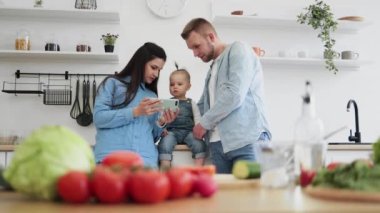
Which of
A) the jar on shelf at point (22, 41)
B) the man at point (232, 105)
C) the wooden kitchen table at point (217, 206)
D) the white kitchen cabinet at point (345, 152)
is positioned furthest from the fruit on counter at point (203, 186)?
the jar on shelf at point (22, 41)

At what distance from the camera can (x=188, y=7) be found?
3.68 metres

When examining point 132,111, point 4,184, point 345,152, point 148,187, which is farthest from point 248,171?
point 345,152

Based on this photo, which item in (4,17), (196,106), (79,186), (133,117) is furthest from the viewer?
(4,17)

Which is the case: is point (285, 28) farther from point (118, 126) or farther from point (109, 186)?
point (109, 186)

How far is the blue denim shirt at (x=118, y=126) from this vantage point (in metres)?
2.12

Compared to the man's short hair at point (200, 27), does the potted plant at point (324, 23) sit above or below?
above

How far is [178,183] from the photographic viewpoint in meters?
0.85

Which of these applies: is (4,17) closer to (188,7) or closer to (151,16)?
(151,16)

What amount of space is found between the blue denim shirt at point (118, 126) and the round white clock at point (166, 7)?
5.03ft

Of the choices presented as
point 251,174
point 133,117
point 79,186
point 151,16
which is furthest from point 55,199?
point 151,16

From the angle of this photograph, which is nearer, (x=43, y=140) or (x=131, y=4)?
(x=43, y=140)

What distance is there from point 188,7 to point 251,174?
8.57 feet

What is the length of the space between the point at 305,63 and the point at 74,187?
10.7 feet

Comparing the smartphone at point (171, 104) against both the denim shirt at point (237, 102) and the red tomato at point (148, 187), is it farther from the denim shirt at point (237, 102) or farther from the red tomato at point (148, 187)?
the red tomato at point (148, 187)
